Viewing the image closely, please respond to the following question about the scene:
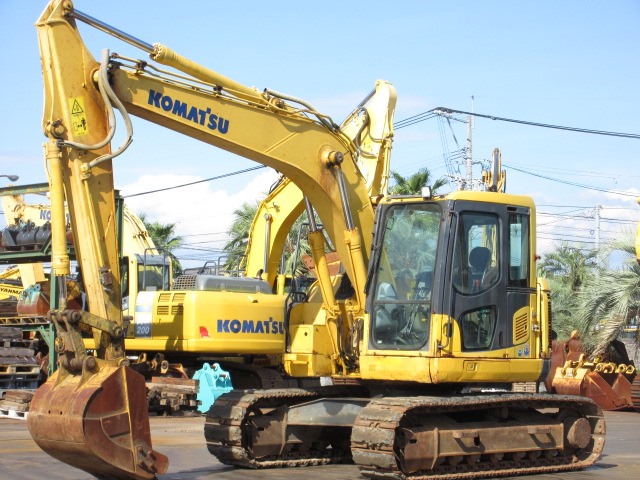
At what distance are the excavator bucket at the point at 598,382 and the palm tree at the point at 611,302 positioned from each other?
0.99 meters

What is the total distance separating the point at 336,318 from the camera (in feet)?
38.6

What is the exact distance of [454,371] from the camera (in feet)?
33.8

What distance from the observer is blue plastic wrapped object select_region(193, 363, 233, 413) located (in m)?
18.1

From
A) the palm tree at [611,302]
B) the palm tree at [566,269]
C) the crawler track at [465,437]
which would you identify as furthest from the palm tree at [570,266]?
the crawler track at [465,437]

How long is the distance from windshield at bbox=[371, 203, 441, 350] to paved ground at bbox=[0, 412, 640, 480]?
1577 millimetres

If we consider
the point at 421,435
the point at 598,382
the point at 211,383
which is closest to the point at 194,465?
the point at 421,435

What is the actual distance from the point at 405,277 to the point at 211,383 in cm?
831

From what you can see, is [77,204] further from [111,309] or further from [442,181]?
[442,181]

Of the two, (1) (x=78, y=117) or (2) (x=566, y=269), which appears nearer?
(1) (x=78, y=117)

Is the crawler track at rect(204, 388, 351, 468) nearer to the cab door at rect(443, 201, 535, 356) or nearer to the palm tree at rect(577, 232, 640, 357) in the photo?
the cab door at rect(443, 201, 535, 356)

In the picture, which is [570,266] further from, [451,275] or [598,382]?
[451,275]

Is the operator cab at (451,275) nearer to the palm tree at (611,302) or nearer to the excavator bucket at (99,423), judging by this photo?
the excavator bucket at (99,423)

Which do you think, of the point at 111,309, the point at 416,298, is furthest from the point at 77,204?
the point at 416,298

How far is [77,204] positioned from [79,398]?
1.87 meters
